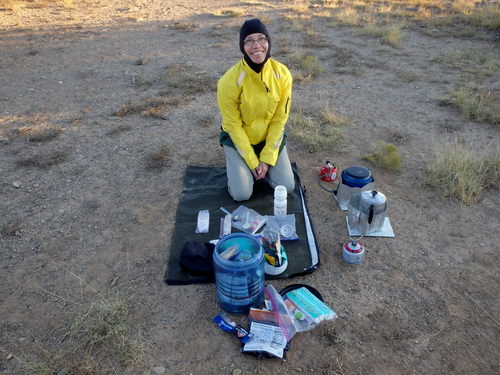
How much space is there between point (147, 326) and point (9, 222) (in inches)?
73.5

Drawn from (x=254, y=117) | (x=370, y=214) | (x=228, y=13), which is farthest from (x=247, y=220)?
(x=228, y=13)

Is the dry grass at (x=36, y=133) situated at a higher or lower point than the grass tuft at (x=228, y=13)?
lower

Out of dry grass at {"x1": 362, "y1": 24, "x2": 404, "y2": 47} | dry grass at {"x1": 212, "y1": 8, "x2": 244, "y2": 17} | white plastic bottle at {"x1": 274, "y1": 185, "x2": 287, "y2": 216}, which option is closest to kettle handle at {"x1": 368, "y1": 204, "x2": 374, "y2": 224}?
white plastic bottle at {"x1": 274, "y1": 185, "x2": 287, "y2": 216}

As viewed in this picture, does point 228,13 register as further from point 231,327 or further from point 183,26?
point 231,327

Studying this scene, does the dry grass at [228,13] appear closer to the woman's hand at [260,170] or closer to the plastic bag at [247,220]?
the woman's hand at [260,170]

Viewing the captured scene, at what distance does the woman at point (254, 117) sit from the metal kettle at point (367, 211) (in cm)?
71

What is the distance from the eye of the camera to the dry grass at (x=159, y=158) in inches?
173

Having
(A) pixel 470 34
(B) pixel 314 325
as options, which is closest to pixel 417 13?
(A) pixel 470 34

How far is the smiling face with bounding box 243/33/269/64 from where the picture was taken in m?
3.25

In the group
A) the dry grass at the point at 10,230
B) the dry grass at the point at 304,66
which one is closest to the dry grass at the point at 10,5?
the dry grass at the point at 304,66

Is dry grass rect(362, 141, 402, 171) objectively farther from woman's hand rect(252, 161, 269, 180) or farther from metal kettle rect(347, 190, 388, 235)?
woman's hand rect(252, 161, 269, 180)

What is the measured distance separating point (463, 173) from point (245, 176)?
2.13 m

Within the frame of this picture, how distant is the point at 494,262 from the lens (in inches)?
122

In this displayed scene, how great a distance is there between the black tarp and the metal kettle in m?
0.40
